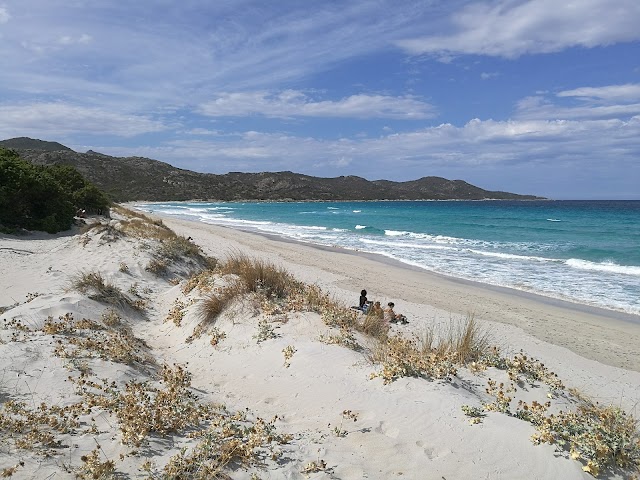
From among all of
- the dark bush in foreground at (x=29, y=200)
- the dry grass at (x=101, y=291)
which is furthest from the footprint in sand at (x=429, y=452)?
the dark bush in foreground at (x=29, y=200)

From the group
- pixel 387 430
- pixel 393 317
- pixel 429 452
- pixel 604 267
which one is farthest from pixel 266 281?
pixel 604 267

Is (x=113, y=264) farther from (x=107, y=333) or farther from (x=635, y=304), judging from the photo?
(x=635, y=304)

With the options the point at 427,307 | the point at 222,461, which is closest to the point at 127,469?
the point at 222,461

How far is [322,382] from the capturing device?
581cm

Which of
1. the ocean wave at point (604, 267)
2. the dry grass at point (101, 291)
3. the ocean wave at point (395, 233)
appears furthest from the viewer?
the ocean wave at point (395, 233)

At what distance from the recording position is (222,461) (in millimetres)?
3797

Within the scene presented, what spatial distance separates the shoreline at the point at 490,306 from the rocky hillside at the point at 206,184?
213 feet

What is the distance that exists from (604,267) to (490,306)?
10565 mm

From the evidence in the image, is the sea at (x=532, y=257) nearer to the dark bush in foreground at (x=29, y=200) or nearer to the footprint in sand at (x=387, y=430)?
the footprint in sand at (x=387, y=430)

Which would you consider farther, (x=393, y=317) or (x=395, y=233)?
(x=395, y=233)

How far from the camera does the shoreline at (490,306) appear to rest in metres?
9.93

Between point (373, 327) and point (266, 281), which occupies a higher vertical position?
point (266, 281)

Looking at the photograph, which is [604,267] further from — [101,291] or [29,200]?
[29,200]

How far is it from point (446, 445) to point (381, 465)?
0.69 m
